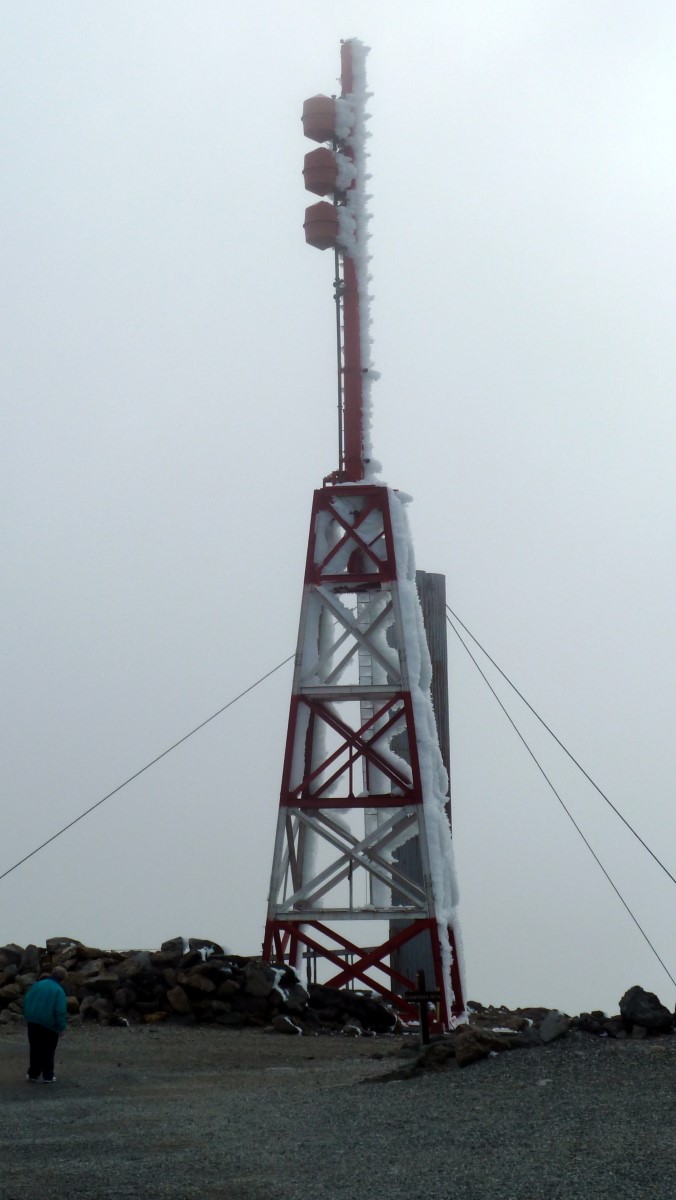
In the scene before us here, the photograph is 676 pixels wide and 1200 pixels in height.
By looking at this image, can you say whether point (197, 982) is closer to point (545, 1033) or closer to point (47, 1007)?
point (47, 1007)

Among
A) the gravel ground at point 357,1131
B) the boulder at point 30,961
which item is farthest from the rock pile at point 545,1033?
the boulder at point 30,961

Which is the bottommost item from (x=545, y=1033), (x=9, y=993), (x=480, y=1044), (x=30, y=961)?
(x=480, y=1044)

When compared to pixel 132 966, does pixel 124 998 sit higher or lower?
lower

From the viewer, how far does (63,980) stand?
24.1 m

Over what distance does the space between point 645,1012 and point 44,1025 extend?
699cm

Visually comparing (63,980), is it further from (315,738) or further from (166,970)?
(315,738)

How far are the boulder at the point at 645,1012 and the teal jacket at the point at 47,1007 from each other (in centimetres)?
657

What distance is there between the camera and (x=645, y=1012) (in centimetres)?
1609

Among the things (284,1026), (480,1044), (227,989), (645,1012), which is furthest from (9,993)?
(645,1012)

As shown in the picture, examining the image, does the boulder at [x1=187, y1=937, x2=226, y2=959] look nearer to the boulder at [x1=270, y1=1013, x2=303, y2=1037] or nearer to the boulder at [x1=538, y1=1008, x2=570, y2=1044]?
the boulder at [x1=270, y1=1013, x2=303, y2=1037]

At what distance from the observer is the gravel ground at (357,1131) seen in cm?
996

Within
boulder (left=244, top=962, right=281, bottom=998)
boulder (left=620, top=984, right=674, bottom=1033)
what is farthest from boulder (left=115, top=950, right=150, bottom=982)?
boulder (left=620, top=984, right=674, bottom=1033)

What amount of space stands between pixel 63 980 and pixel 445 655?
27.8 feet

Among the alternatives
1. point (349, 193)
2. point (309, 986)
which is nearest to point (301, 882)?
point (309, 986)
